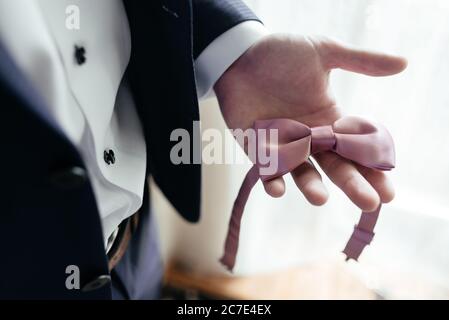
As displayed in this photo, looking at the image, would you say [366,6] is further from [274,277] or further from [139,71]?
[274,277]

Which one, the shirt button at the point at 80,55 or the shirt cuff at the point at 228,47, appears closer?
the shirt button at the point at 80,55

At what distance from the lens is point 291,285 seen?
33.5 inches

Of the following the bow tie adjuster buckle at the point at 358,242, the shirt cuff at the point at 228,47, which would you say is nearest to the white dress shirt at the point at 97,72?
the shirt cuff at the point at 228,47

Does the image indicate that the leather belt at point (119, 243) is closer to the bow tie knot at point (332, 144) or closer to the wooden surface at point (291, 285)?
the bow tie knot at point (332, 144)

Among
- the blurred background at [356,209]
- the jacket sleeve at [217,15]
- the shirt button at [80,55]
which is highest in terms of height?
the jacket sleeve at [217,15]

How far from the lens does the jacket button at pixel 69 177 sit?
0.87 ft

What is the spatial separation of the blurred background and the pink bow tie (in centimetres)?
17

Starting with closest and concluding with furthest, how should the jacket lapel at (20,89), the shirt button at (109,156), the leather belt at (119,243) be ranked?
the jacket lapel at (20,89)
the shirt button at (109,156)
the leather belt at (119,243)

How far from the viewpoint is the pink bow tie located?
0.38 m

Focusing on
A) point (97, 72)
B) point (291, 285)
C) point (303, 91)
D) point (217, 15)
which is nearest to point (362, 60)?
point (303, 91)

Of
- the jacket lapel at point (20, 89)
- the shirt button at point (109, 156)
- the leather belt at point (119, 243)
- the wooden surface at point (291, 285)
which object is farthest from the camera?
the wooden surface at point (291, 285)

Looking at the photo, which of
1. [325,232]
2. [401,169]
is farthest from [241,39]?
[325,232]

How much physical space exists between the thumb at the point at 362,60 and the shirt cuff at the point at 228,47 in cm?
9

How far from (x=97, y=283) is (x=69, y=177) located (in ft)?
0.42
